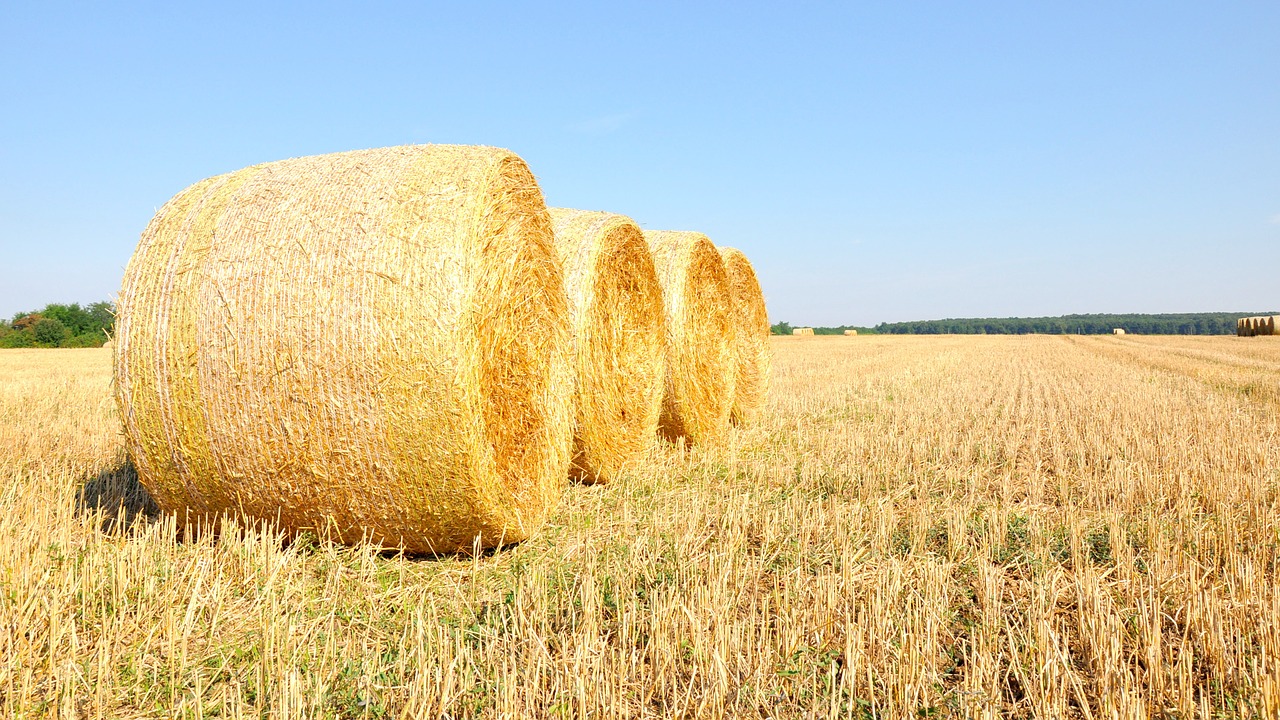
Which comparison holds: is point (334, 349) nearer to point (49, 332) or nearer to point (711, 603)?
point (711, 603)

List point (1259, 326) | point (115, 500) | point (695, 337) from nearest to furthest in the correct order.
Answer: point (115, 500), point (695, 337), point (1259, 326)

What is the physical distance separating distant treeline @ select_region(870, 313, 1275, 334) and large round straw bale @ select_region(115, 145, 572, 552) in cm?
10496

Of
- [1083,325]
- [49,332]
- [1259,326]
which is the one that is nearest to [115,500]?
[49,332]

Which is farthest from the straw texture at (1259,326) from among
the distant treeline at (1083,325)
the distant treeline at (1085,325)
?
the distant treeline at (1085,325)

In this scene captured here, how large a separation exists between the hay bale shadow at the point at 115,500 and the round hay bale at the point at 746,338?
542 centimetres

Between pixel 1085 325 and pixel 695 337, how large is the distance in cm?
11685

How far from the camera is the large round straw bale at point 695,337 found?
7.20m

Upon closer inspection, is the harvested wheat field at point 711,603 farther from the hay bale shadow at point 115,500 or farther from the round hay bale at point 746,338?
the round hay bale at point 746,338

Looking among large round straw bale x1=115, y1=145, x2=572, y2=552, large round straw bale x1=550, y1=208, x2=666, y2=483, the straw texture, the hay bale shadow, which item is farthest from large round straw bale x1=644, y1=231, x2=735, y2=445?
the straw texture

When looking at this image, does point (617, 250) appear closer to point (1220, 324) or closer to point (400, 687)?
point (400, 687)

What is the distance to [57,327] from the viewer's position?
40688 mm

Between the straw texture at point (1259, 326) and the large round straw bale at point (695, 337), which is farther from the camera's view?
the straw texture at point (1259, 326)

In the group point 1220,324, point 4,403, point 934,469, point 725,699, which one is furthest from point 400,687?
point 1220,324

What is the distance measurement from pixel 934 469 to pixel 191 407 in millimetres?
5061
